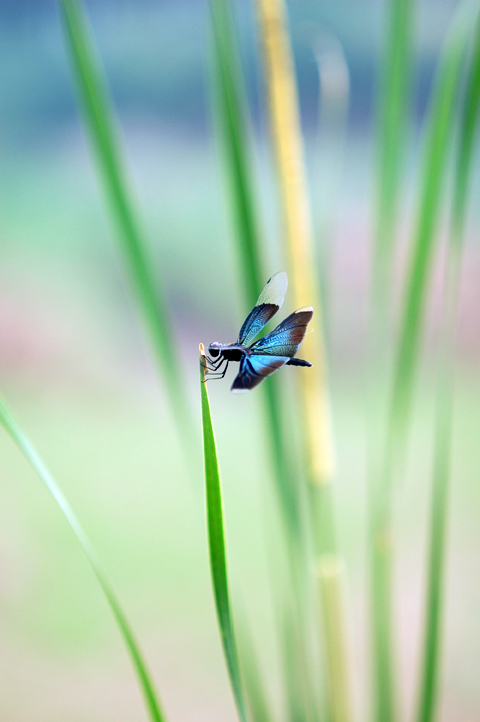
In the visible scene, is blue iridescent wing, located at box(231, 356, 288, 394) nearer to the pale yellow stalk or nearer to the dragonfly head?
the dragonfly head

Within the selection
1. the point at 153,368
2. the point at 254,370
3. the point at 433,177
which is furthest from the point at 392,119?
the point at 153,368

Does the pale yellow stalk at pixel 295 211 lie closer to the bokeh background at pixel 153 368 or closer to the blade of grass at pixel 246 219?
the blade of grass at pixel 246 219

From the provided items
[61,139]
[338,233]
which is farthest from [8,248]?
[338,233]

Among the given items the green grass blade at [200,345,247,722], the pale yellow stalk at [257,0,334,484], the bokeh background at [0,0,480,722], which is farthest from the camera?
the bokeh background at [0,0,480,722]

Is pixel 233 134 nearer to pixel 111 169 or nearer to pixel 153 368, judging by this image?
pixel 111 169

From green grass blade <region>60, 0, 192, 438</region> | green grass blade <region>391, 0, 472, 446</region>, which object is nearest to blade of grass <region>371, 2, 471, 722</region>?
green grass blade <region>391, 0, 472, 446</region>

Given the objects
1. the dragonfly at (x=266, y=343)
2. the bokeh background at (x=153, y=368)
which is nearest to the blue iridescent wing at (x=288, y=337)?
the dragonfly at (x=266, y=343)

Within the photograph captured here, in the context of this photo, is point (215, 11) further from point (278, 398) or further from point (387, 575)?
point (387, 575)
